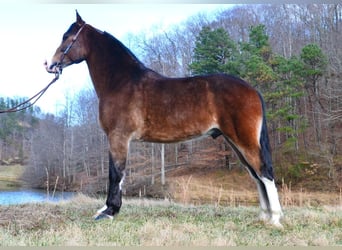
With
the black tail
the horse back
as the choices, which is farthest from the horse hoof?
the black tail

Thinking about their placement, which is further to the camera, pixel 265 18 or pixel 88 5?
pixel 265 18

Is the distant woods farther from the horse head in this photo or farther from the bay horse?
the bay horse

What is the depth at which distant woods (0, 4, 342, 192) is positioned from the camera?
4.40m

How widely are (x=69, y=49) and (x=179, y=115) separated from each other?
3.60 feet

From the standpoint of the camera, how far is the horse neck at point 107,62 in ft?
10.2

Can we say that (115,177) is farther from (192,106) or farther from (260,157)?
(260,157)

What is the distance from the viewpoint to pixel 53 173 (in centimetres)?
557

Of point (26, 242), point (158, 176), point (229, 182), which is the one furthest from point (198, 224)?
point (158, 176)

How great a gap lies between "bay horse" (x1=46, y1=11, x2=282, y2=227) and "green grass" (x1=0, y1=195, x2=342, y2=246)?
0.20 metres

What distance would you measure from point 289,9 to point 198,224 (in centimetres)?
258

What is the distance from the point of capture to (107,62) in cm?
316

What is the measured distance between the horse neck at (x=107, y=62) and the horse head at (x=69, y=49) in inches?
3.7

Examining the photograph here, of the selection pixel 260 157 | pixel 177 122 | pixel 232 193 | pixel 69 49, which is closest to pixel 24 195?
pixel 69 49

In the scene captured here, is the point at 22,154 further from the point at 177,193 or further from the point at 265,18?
the point at 265,18
